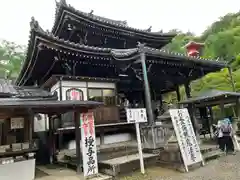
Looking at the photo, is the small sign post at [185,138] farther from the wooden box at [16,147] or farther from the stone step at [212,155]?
the wooden box at [16,147]

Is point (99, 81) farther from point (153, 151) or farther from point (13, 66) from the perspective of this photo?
point (13, 66)

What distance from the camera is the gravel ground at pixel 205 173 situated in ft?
21.9

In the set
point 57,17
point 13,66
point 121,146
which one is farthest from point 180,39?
point 121,146

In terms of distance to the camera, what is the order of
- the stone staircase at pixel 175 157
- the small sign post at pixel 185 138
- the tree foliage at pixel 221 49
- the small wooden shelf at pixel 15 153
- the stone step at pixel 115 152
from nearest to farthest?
the small wooden shelf at pixel 15 153 → the small sign post at pixel 185 138 → the stone staircase at pixel 175 157 → the stone step at pixel 115 152 → the tree foliage at pixel 221 49

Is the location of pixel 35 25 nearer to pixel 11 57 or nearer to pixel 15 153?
pixel 15 153

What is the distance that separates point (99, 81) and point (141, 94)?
6258 mm

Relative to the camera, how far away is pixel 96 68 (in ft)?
43.9

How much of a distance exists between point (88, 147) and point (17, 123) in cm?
268

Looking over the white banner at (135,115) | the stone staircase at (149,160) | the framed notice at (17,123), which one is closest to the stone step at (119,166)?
the stone staircase at (149,160)

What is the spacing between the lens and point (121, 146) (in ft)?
38.0

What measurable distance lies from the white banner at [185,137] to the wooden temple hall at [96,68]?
143cm

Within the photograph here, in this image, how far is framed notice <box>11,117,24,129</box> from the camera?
7.43m

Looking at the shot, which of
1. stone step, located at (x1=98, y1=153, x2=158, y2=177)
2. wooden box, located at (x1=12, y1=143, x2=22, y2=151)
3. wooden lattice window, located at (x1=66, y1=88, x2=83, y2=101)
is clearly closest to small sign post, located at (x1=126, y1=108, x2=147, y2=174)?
stone step, located at (x1=98, y1=153, x2=158, y2=177)

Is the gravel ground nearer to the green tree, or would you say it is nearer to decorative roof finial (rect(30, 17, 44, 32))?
decorative roof finial (rect(30, 17, 44, 32))
